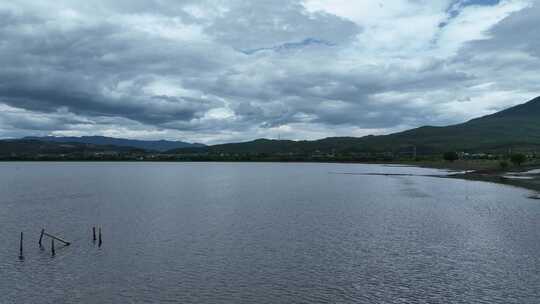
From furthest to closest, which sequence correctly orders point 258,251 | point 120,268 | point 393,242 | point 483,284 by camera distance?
point 393,242 → point 258,251 → point 120,268 → point 483,284

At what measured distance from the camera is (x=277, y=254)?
47438mm

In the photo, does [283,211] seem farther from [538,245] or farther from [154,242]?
[538,245]

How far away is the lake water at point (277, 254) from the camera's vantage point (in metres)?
34.9

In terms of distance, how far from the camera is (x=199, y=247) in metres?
50.6

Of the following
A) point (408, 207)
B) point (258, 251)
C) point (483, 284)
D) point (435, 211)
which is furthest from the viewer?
point (408, 207)

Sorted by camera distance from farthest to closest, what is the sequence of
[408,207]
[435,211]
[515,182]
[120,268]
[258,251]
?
[515,182]
[408,207]
[435,211]
[258,251]
[120,268]

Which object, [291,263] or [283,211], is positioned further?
[283,211]

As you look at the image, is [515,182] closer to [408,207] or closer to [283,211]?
[408,207]

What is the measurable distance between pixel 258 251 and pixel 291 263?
583 centimetres

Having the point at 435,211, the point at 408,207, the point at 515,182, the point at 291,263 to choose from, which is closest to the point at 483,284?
the point at 291,263

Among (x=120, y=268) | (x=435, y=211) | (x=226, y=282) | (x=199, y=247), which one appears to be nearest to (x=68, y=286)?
(x=120, y=268)

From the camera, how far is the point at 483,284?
119 ft

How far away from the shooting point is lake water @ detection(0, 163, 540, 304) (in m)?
34.9

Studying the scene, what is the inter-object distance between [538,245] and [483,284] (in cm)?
1857
